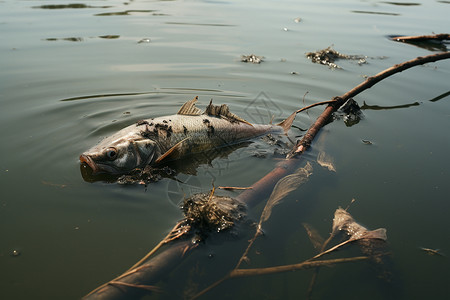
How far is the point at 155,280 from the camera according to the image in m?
2.88

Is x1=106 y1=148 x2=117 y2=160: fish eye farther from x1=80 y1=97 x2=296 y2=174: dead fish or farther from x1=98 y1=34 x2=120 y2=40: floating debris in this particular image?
x1=98 y1=34 x2=120 y2=40: floating debris

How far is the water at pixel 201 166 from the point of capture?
3086 mm

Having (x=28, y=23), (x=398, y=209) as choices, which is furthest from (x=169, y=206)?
(x=28, y=23)

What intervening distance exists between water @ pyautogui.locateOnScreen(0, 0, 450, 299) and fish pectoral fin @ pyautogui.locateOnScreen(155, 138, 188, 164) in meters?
0.39

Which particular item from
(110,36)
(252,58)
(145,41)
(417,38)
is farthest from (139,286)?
(417,38)

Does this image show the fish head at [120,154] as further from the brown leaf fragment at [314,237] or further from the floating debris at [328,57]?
the floating debris at [328,57]

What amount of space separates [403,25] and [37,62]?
11.9 m

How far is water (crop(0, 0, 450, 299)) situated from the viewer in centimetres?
309

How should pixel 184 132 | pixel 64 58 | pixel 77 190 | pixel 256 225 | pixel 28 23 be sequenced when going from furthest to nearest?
1. pixel 28 23
2. pixel 64 58
3. pixel 184 132
4. pixel 77 190
5. pixel 256 225

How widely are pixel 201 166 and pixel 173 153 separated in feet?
1.30

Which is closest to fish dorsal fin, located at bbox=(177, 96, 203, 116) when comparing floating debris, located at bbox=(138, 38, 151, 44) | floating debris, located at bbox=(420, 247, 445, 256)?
floating debris, located at bbox=(420, 247, 445, 256)

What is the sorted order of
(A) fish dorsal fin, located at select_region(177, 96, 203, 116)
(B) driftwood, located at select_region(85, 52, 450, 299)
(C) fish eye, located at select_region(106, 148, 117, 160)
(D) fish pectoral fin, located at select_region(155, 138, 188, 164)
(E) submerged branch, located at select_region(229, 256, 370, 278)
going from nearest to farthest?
1. (B) driftwood, located at select_region(85, 52, 450, 299)
2. (E) submerged branch, located at select_region(229, 256, 370, 278)
3. (C) fish eye, located at select_region(106, 148, 117, 160)
4. (D) fish pectoral fin, located at select_region(155, 138, 188, 164)
5. (A) fish dorsal fin, located at select_region(177, 96, 203, 116)

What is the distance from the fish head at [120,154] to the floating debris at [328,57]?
5.88 m

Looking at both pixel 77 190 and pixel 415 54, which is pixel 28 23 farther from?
pixel 415 54
